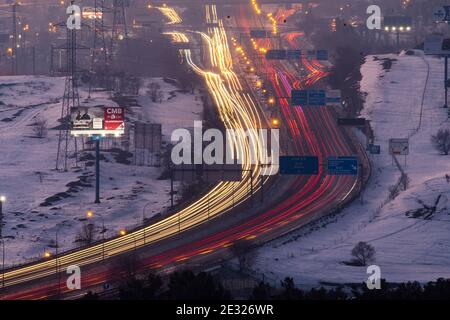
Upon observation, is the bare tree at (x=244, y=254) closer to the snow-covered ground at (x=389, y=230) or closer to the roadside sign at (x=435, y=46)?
the snow-covered ground at (x=389, y=230)

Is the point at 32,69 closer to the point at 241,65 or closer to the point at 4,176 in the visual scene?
the point at 241,65

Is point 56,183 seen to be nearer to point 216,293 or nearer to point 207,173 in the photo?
point 207,173

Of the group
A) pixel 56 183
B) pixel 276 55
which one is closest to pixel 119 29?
pixel 276 55

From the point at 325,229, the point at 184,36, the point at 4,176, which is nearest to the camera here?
the point at 325,229

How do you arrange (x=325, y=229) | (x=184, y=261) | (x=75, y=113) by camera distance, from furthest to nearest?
(x=75, y=113) < (x=325, y=229) < (x=184, y=261)

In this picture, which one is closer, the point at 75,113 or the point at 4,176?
the point at 75,113
